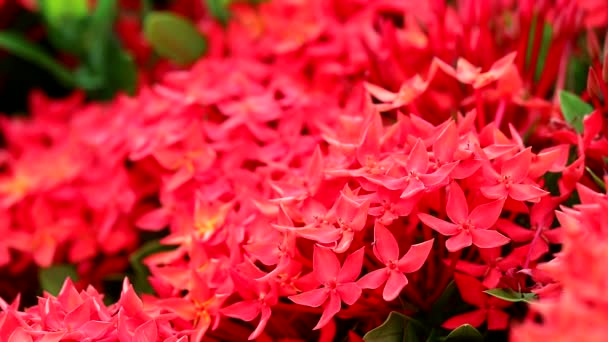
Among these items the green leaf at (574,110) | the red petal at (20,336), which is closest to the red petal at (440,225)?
the green leaf at (574,110)

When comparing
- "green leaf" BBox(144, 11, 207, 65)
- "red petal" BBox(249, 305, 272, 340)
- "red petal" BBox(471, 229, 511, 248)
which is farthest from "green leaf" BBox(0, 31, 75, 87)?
"red petal" BBox(471, 229, 511, 248)

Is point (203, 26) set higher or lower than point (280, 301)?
higher

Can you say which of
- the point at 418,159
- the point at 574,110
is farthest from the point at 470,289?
the point at 574,110

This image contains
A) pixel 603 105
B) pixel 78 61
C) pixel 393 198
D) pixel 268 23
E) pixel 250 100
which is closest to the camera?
pixel 393 198

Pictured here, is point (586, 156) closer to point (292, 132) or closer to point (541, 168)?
point (541, 168)

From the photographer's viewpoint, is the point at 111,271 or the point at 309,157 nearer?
the point at 309,157

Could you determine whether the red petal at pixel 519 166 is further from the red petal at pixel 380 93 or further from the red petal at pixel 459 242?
the red petal at pixel 380 93

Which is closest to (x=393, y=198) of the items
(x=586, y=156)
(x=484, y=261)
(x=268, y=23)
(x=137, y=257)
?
(x=484, y=261)
